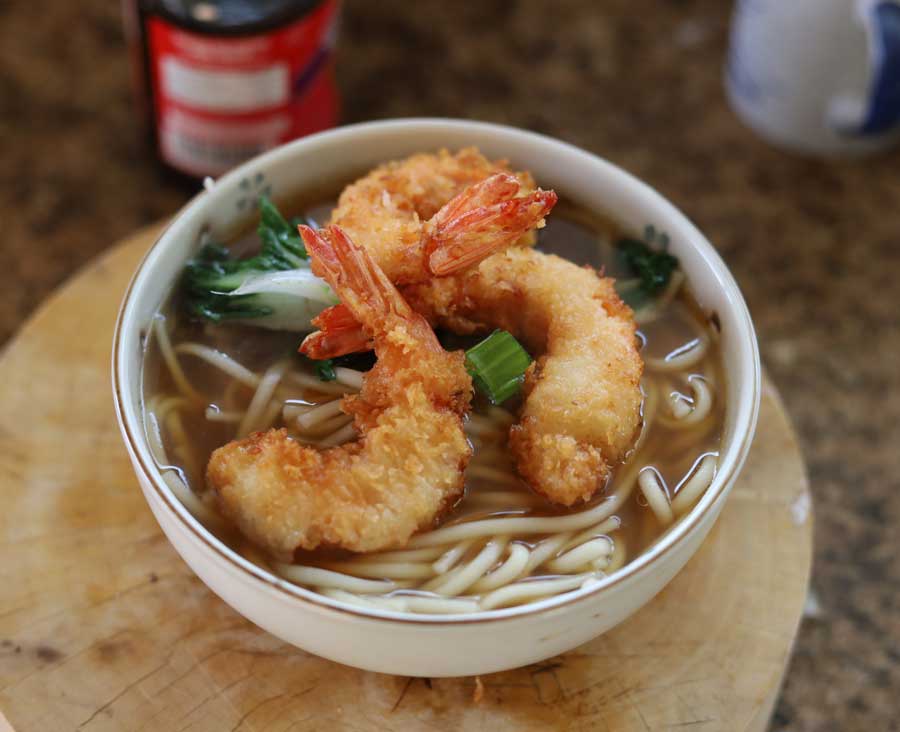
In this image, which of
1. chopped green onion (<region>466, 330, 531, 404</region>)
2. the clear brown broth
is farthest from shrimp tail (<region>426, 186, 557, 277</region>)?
the clear brown broth

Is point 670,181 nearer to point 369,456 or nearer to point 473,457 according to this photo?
point 473,457

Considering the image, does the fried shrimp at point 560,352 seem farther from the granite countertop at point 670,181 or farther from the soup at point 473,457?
the granite countertop at point 670,181

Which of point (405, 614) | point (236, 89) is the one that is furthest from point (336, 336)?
point (236, 89)

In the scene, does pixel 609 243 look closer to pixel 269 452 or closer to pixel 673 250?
pixel 673 250

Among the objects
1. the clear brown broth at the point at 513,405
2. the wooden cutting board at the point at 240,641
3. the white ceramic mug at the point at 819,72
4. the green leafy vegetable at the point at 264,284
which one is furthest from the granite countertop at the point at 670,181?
the green leafy vegetable at the point at 264,284

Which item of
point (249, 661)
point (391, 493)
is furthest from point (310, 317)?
point (249, 661)

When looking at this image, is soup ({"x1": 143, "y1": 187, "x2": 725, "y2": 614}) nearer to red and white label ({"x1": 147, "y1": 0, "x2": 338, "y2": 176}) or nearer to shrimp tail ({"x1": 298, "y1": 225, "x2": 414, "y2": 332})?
shrimp tail ({"x1": 298, "y1": 225, "x2": 414, "y2": 332})
